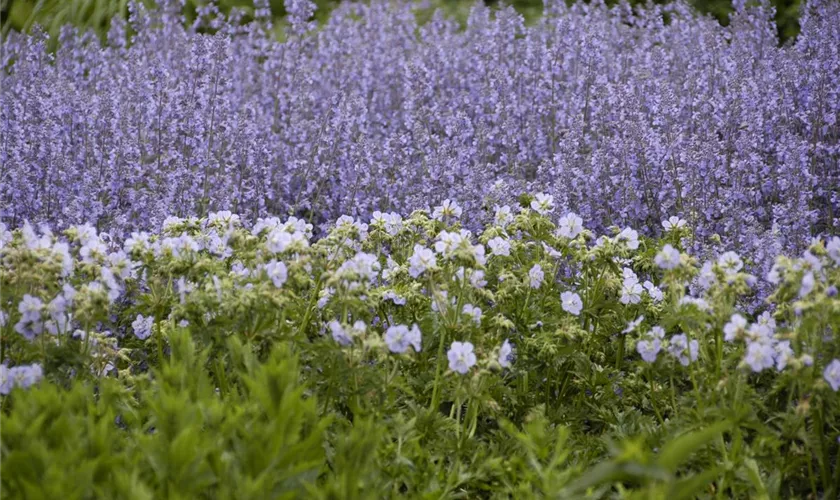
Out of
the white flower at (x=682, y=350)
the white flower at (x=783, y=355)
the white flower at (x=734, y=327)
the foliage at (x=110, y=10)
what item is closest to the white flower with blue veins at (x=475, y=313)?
the white flower at (x=682, y=350)

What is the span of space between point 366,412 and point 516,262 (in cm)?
102

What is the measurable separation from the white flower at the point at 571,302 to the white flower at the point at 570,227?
217 millimetres

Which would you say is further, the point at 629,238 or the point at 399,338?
the point at 629,238

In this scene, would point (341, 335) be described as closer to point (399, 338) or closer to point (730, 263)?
point (399, 338)

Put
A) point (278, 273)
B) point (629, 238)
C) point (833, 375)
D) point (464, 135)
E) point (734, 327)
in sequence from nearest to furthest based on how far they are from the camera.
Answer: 1. point (833, 375)
2. point (734, 327)
3. point (278, 273)
4. point (629, 238)
5. point (464, 135)

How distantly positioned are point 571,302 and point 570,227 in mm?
277

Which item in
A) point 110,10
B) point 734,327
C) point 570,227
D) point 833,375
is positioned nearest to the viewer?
point 833,375

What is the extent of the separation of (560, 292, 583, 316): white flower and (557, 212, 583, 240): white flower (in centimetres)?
22

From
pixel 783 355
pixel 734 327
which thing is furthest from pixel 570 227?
pixel 783 355

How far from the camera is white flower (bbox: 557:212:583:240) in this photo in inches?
124

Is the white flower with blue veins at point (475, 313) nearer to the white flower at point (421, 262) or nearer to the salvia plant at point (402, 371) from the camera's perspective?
the salvia plant at point (402, 371)

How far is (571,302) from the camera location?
3.03m

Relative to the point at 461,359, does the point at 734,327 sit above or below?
above

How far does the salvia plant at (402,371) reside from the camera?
1.99 metres
